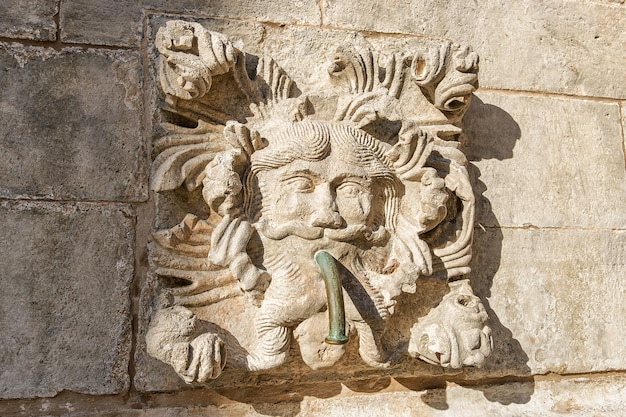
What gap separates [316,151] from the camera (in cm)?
186

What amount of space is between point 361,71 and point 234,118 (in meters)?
0.44

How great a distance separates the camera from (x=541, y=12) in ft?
8.02

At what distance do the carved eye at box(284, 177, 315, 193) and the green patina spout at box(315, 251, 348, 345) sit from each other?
0.72 ft

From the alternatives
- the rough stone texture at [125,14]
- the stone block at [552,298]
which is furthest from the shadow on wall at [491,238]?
the rough stone texture at [125,14]

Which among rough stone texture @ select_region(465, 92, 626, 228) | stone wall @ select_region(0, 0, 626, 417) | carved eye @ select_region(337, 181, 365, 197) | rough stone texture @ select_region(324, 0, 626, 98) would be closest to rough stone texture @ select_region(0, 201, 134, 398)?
Result: stone wall @ select_region(0, 0, 626, 417)

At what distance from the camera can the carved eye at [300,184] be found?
72.8 inches

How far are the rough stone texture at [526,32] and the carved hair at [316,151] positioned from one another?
0.49 m

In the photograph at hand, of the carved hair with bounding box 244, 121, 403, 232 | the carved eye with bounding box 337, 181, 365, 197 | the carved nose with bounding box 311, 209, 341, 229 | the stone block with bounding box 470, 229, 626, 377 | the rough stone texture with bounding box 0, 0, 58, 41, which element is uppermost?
the rough stone texture with bounding box 0, 0, 58, 41

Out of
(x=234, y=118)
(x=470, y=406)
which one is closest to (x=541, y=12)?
(x=234, y=118)

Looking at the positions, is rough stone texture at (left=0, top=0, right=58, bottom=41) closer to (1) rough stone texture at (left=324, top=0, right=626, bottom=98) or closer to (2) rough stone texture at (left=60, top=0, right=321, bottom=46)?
(2) rough stone texture at (left=60, top=0, right=321, bottom=46)

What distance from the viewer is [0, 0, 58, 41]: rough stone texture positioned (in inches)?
75.1

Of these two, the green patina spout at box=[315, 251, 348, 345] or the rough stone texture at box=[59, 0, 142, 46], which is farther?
the rough stone texture at box=[59, 0, 142, 46]

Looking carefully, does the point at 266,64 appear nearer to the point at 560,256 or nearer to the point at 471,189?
the point at 471,189

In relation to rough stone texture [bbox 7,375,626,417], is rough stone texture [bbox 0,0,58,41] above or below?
above
